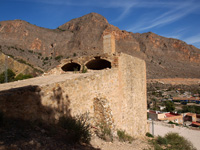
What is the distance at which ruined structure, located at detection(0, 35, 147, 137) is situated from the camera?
13.6 ft

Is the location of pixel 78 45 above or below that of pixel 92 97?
above

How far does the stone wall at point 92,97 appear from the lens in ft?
13.4

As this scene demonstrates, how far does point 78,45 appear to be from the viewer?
62594 mm

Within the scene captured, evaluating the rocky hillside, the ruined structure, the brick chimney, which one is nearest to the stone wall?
the ruined structure

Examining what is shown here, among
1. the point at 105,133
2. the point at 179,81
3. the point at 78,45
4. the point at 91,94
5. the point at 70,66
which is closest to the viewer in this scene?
the point at 105,133

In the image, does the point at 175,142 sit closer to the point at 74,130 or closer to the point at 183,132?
the point at 183,132

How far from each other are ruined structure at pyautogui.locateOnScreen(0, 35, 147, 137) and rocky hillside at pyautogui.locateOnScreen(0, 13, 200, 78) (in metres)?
37.0

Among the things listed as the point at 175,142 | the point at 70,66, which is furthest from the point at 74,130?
the point at 175,142

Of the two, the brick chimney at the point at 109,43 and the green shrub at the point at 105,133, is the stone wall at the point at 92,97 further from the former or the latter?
the brick chimney at the point at 109,43

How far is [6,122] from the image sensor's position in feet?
11.6

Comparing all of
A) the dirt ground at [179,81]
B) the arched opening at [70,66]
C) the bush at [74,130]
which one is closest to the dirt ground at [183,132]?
the arched opening at [70,66]

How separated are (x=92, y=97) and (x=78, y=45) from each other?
190 ft

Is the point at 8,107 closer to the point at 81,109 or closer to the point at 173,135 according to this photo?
the point at 81,109

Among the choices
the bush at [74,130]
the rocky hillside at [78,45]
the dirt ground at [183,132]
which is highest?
the rocky hillside at [78,45]
